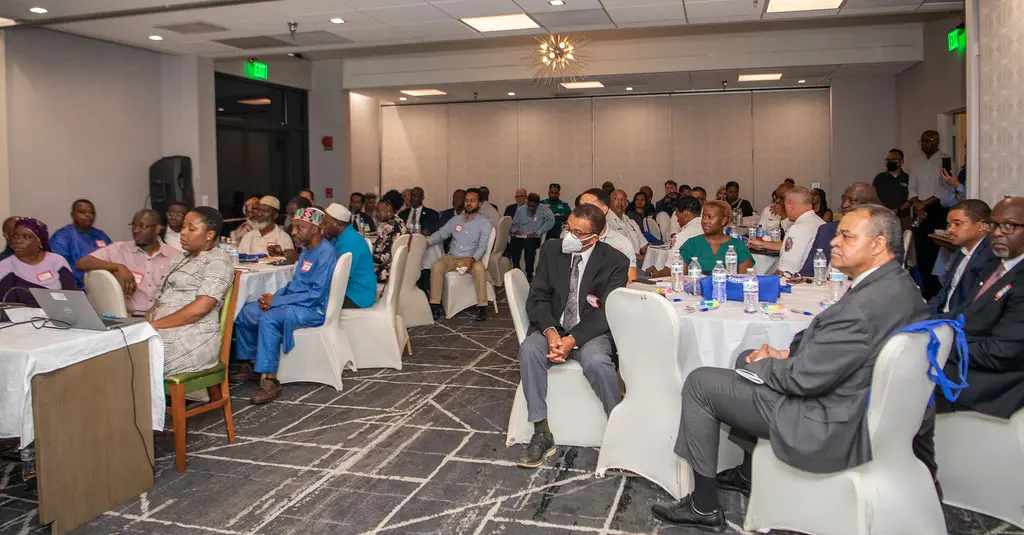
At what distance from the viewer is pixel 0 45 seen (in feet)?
25.9

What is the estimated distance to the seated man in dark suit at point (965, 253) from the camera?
4.04m

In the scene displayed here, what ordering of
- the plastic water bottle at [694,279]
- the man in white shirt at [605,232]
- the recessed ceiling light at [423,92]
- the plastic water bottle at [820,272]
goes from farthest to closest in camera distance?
the recessed ceiling light at [423,92]
the man in white shirt at [605,232]
the plastic water bottle at [820,272]
the plastic water bottle at [694,279]

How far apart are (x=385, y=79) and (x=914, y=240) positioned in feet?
27.8

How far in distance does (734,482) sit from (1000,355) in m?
1.27

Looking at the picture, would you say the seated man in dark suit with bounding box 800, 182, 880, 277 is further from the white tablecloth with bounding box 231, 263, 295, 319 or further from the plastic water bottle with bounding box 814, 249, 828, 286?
the white tablecloth with bounding box 231, 263, 295, 319

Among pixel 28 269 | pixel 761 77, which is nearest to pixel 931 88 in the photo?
pixel 761 77

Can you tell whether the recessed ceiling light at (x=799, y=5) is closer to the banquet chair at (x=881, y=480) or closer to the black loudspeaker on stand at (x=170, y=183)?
the banquet chair at (x=881, y=480)

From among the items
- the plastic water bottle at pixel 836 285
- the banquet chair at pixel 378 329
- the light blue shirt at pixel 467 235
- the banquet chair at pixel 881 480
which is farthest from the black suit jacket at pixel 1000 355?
the light blue shirt at pixel 467 235

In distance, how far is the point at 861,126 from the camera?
1319 centimetres

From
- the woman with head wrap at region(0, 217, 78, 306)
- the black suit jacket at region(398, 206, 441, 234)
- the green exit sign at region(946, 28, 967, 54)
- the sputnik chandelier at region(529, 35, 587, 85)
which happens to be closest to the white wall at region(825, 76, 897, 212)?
the sputnik chandelier at region(529, 35, 587, 85)

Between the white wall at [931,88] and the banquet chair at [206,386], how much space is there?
26.5 ft

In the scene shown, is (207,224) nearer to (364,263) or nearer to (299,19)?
(364,263)

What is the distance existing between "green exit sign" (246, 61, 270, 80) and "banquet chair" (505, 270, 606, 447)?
7.77 metres

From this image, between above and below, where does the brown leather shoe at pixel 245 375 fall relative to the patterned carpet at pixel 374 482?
above
